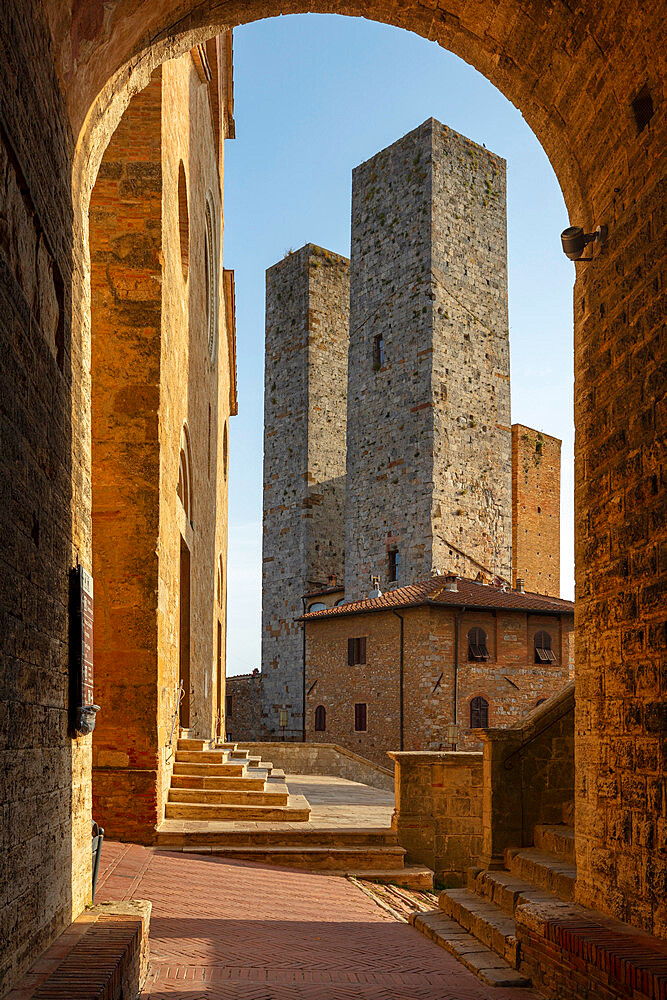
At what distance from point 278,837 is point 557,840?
325 cm

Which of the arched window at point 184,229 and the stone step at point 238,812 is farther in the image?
the arched window at point 184,229

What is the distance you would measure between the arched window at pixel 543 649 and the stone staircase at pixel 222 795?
13291mm

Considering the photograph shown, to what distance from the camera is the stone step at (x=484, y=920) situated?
Result: 5.95 metres

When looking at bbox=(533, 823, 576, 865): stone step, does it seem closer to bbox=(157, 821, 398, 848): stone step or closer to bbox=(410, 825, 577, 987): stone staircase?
bbox=(410, 825, 577, 987): stone staircase

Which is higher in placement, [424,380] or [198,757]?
[424,380]

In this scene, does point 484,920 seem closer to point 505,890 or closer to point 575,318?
point 505,890

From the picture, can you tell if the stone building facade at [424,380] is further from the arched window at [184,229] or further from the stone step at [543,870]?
the stone step at [543,870]

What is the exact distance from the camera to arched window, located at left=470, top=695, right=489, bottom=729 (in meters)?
22.5

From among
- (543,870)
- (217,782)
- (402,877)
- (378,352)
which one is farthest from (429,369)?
(543,870)

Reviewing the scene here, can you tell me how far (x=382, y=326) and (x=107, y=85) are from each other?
70.9 feet

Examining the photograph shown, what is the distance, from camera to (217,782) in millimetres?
10578

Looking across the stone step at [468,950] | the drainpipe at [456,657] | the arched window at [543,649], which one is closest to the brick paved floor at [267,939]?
the stone step at [468,950]

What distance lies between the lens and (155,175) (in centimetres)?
917

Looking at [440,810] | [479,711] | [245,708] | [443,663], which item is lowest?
[245,708]
